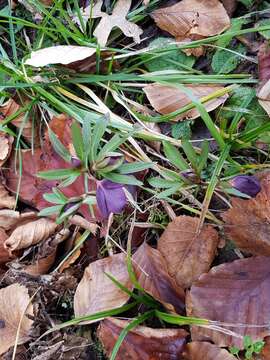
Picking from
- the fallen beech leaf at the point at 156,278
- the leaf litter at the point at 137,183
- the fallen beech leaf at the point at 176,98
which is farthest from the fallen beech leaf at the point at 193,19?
the fallen beech leaf at the point at 156,278

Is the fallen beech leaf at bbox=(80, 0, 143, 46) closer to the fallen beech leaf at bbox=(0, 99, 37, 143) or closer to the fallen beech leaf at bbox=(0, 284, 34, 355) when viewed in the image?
the fallen beech leaf at bbox=(0, 99, 37, 143)

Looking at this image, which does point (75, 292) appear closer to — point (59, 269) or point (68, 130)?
point (59, 269)

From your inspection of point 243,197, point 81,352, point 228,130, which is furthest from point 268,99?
point 81,352

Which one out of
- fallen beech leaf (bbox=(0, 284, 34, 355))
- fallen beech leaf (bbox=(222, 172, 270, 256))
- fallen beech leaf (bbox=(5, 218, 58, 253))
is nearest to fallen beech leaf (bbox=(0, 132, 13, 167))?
fallen beech leaf (bbox=(5, 218, 58, 253))

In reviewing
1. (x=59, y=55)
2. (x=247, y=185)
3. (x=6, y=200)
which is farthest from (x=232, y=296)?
(x=59, y=55)

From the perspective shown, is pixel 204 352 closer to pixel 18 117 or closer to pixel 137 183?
pixel 137 183
